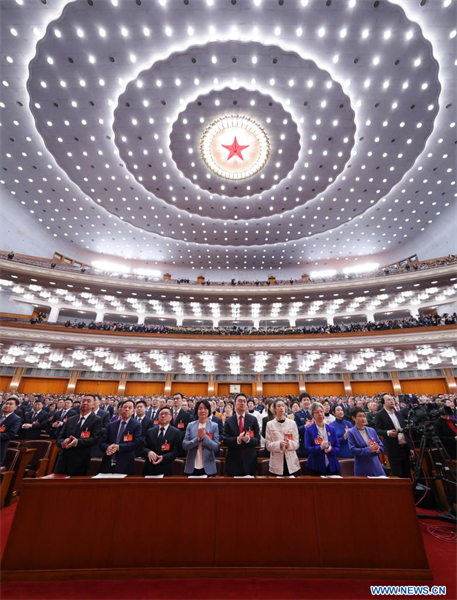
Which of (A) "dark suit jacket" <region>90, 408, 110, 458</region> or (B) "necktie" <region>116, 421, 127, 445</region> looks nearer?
(B) "necktie" <region>116, 421, 127, 445</region>

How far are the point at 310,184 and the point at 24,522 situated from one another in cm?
1890

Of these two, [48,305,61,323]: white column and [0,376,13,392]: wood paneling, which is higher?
[48,305,61,323]: white column

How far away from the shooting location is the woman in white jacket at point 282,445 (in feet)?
10.4

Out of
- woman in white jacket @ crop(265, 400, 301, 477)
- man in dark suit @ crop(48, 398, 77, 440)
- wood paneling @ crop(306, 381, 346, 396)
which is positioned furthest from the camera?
wood paneling @ crop(306, 381, 346, 396)

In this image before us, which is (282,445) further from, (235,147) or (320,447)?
(235,147)

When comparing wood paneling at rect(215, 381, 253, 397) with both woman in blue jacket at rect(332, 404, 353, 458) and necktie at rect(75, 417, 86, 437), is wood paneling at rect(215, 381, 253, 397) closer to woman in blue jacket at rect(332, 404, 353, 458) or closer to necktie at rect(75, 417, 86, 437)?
woman in blue jacket at rect(332, 404, 353, 458)

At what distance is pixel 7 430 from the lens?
4.30 m

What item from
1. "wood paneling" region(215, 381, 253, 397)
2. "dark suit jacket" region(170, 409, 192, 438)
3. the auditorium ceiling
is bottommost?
"dark suit jacket" region(170, 409, 192, 438)

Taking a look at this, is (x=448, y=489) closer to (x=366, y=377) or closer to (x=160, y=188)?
(x=366, y=377)

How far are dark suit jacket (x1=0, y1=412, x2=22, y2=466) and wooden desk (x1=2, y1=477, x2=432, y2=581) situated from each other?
2404mm

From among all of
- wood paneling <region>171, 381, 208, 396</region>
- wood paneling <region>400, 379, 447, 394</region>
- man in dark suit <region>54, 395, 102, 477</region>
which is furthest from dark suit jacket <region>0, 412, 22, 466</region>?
wood paneling <region>400, 379, 447, 394</region>

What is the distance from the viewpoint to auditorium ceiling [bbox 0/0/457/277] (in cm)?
1017

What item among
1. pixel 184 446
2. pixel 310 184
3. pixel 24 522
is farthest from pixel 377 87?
pixel 24 522

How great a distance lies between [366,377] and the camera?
18141 millimetres
